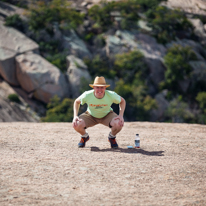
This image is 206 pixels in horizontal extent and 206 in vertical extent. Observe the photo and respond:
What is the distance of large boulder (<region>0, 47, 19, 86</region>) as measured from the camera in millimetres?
37844

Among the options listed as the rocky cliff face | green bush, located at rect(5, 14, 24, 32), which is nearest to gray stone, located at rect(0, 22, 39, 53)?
the rocky cliff face

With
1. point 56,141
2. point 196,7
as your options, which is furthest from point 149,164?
point 196,7

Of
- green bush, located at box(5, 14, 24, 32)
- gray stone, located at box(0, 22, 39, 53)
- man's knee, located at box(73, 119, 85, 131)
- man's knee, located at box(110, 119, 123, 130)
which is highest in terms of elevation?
man's knee, located at box(110, 119, 123, 130)

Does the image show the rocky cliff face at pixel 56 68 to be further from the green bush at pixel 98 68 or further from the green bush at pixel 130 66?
the green bush at pixel 130 66

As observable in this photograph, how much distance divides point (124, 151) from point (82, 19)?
45.0 m

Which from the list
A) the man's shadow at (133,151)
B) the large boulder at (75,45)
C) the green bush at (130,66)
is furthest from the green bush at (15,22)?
the man's shadow at (133,151)

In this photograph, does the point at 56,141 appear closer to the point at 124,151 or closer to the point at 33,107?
the point at 124,151

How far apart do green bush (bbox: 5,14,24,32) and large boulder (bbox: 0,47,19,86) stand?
5.49m

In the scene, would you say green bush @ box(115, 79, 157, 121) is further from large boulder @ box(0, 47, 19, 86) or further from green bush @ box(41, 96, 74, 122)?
large boulder @ box(0, 47, 19, 86)

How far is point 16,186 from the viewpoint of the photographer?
4922 millimetres

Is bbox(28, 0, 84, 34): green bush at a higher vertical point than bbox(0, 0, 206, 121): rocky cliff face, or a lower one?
higher

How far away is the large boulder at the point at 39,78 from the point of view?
37.8m

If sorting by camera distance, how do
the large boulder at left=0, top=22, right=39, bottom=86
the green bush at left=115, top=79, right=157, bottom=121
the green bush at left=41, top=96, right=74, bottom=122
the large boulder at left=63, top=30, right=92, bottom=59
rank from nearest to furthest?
the green bush at left=41, top=96, right=74, bottom=122, the large boulder at left=0, top=22, right=39, bottom=86, the green bush at left=115, top=79, right=157, bottom=121, the large boulder at left=63, top=30, right=92, bottom=59

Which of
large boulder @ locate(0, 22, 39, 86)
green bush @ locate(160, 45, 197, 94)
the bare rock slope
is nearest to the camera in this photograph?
the bare rock slope
